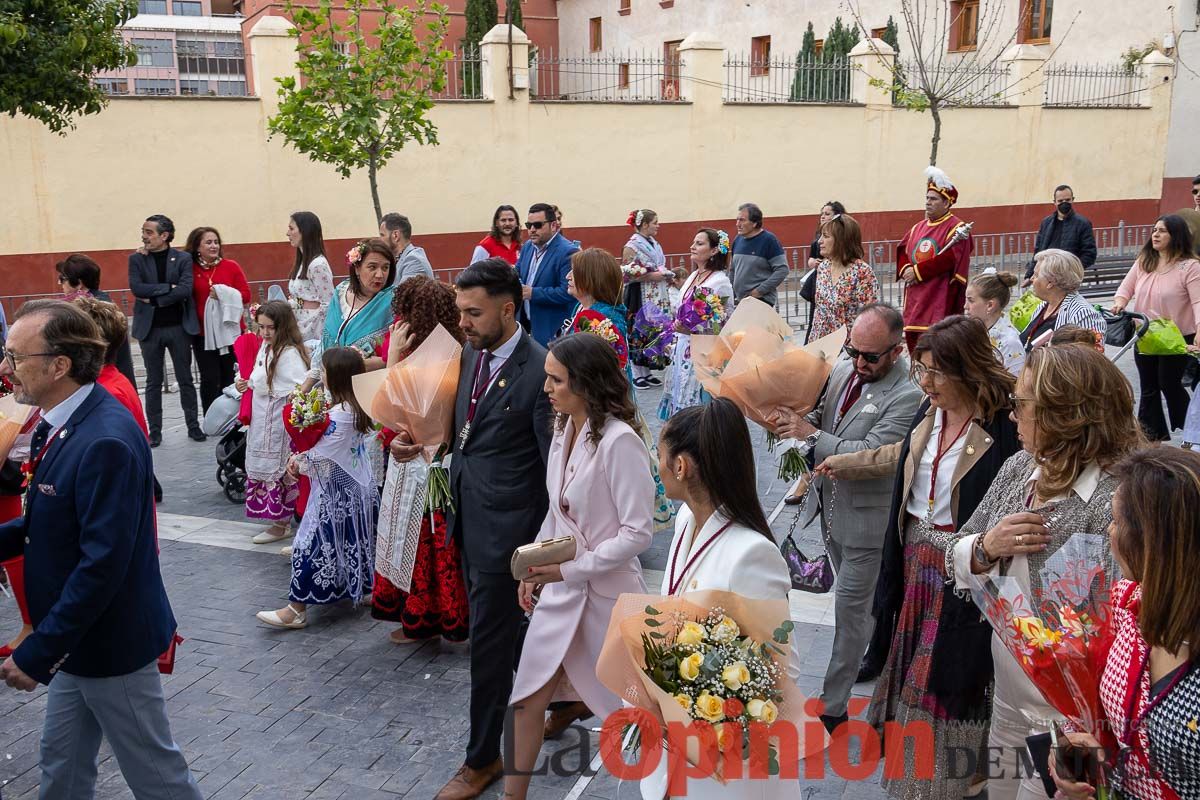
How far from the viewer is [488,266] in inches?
173

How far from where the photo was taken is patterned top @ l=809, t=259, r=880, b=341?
25.6ft

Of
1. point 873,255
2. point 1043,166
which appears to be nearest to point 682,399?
point 873,255

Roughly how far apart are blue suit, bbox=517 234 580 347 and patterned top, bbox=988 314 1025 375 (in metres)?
3.80

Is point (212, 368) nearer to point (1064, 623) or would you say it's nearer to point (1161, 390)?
point (1161, 390)

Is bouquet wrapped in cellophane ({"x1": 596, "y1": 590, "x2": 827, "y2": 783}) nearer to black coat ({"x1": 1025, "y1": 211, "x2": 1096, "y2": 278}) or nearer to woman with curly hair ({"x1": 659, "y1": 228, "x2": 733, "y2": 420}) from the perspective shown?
woman with curly hair ({"x1": 659, "y1": 228, "x2": 733, "y2": 420})

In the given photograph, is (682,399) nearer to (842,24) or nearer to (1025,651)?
(1025,651)

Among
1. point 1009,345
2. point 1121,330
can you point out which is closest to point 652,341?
point 1009,345

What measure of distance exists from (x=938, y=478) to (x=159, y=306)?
7904mm

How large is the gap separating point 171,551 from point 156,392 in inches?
122

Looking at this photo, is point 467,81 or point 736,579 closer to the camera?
point 736,579

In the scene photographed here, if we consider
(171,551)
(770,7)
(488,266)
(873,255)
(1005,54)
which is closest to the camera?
(488,266)

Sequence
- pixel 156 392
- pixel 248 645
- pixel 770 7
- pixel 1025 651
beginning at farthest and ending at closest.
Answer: pixel 770 7, pixel 156 392, pixel 248 645, pixel 1025 651

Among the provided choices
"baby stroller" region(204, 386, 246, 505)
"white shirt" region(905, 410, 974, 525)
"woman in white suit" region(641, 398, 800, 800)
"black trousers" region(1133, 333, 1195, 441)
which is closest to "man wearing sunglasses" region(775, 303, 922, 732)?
"white shirt" region(905, 410, 974, 525)

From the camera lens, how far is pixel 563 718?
480cm
